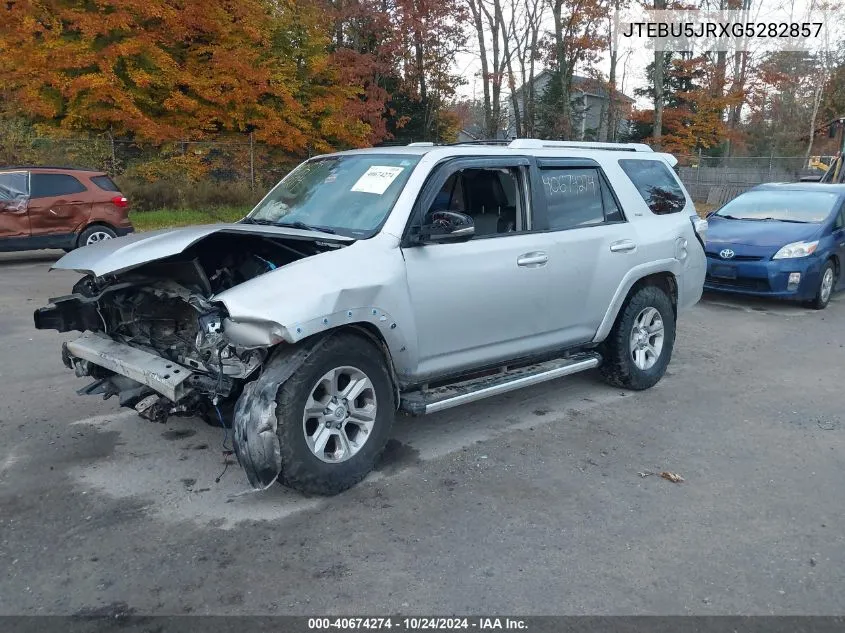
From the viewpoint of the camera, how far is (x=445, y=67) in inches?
1118

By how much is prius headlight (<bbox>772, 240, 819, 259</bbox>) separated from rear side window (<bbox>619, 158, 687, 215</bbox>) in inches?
151

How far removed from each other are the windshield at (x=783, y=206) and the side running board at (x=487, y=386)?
6538 millimetres

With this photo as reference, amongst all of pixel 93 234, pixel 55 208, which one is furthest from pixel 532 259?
pixel 55 208

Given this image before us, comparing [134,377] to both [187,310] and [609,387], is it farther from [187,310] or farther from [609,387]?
[609,387]

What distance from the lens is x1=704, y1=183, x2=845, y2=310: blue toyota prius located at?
32.0ft

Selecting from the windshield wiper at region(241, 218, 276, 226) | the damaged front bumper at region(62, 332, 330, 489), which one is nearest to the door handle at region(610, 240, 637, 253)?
the windshield wiper at region(241, 218, 276, 226)

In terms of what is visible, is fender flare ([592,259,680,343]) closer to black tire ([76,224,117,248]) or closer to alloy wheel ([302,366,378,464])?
alloy wheel ([302,366,378,464])

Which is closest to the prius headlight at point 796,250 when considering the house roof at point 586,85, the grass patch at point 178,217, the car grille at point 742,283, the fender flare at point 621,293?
the car grille at point 742,283

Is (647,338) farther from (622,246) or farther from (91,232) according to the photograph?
(91,232)

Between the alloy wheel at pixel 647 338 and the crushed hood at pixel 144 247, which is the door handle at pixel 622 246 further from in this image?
the crushed hood at pixel 144 247

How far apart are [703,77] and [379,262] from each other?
119 feet

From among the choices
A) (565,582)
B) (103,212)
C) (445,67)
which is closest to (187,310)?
(565,582)

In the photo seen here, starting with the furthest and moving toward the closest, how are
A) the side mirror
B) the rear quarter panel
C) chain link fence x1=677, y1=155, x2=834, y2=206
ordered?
1. chain link fence x1=677, y1=155, x2=834, y2=206
2. the rear quarter panel
3. the side mirror

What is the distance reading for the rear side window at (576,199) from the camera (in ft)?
17.8
